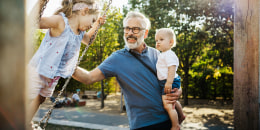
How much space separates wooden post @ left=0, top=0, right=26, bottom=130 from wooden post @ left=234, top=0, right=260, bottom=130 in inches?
114

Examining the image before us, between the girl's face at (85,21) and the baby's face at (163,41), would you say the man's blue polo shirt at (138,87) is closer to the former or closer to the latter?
the baby's face at (163,41)

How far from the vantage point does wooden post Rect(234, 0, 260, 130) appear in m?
2.82

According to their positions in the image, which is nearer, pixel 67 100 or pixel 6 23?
pixel 6 23

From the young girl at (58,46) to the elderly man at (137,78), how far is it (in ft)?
1.60

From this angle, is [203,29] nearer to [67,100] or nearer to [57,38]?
[67,100]

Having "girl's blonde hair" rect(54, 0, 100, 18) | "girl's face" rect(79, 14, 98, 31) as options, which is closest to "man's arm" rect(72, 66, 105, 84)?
"girl's face" rect(79, 14, 98, 31)

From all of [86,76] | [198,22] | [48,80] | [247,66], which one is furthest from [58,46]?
[198,22]

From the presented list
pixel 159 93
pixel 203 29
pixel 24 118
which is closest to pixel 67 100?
pixel 203 29

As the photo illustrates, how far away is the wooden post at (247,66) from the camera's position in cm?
282

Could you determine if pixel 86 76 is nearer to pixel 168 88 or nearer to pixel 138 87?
pixel 138 87

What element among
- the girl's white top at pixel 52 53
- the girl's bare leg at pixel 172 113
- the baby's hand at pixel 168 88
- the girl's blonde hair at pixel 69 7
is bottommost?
the girl's bare leg at pixel 172 113

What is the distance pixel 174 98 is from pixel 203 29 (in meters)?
9.62

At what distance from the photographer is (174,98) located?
2.43 m

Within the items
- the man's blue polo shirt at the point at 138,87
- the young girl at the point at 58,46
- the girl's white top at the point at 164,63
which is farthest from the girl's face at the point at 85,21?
the girl's white top at the point at 164,63
